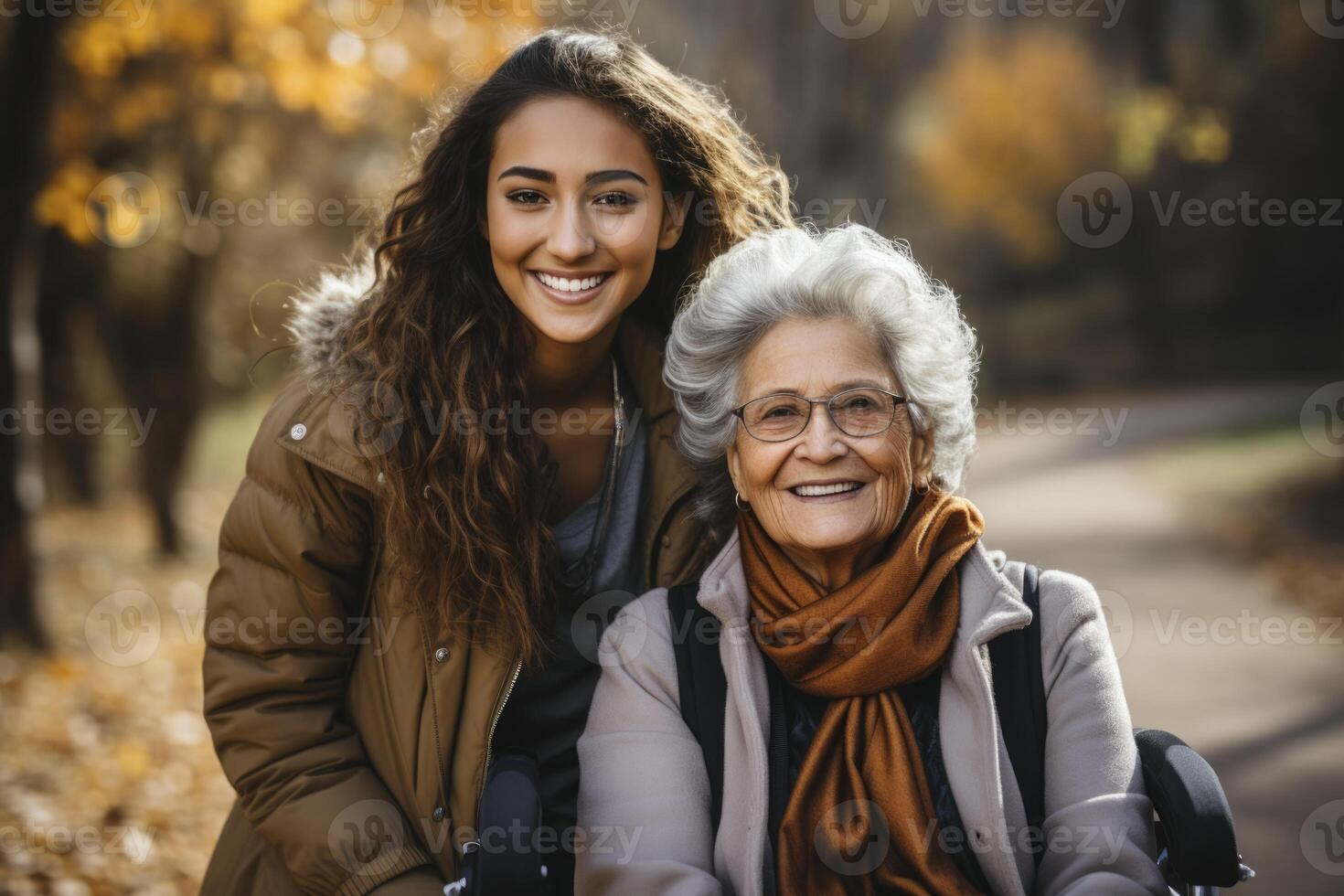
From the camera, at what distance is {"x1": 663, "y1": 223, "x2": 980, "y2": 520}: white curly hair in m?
2.47

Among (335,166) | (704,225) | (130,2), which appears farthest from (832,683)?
(335,166)

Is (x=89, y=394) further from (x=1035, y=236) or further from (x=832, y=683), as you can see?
(x=1035, y=236)

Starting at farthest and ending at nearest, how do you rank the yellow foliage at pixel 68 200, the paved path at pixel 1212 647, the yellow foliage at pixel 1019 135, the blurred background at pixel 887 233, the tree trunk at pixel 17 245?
the yellow foliage at pixel 1019 135, the yellow foliage at pixel 68 200, the tree trunk at pixel 17 245, the blurred background at pixel 887 233, the paved path at pixel 1212 647

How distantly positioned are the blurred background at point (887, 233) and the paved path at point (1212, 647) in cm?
2

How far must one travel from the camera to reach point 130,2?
597 centimetres

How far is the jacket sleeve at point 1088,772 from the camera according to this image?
2.13m

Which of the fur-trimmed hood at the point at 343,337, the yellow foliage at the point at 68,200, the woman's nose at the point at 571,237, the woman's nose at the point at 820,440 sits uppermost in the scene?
the yellow foliage at the point at 68,200

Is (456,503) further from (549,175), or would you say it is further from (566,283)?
(549,175)

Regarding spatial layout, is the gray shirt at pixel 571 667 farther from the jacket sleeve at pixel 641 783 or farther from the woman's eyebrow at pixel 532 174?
the woman's eyebrow at pixel 532 174

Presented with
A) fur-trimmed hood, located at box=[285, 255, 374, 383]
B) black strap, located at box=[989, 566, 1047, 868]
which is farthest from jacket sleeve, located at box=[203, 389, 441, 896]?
black strap, located at box=[989, 566, 1047, 868]

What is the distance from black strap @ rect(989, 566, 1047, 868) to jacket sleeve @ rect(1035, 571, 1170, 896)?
0.06 ft

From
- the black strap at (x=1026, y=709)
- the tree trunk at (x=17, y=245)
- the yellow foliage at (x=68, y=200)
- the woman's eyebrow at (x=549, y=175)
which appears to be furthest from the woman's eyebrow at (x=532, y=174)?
the yellow foliage at (x=68, y=200)

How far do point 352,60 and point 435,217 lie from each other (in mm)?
4696

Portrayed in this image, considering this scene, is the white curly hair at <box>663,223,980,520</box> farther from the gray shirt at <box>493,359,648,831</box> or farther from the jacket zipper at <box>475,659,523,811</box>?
the jacket zipper at <box>475,659,523,811</box>
